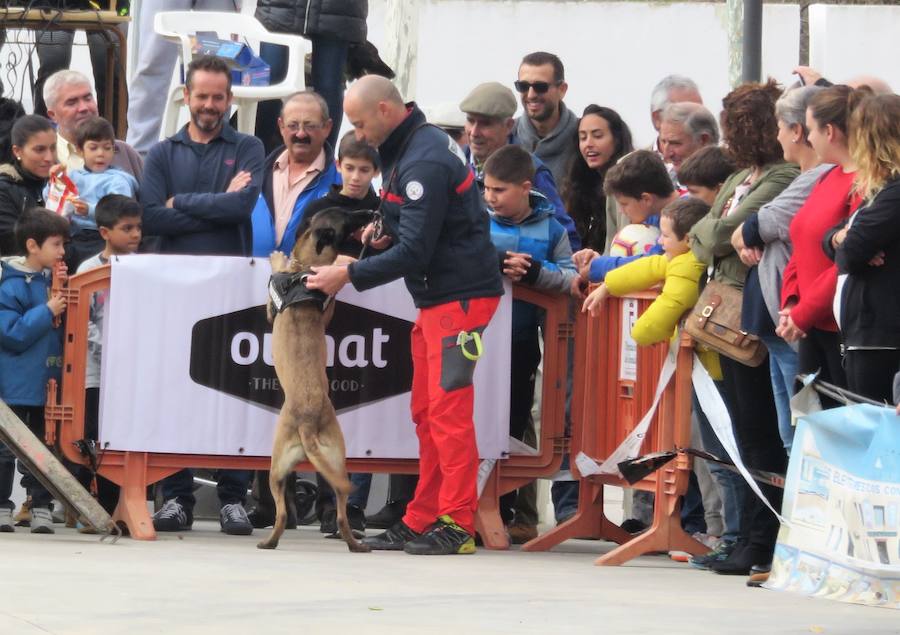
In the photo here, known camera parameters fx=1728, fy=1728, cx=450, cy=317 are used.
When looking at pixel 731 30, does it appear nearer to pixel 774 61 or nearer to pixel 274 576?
pixel 774 61

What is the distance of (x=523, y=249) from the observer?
8.62 m

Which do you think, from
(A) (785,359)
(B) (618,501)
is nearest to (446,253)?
(A) (785,359)

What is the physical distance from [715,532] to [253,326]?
8.06 feet

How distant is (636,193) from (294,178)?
187 cm

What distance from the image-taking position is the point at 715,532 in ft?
27.2

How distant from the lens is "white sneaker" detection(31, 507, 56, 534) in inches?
335

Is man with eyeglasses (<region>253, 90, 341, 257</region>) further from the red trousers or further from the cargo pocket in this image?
the cargo pocket

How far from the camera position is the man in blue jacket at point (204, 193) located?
878cm

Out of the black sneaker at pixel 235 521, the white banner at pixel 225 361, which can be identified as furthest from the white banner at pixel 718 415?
the black sneaker at pixel 235 521

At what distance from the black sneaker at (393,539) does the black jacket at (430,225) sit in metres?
1.09

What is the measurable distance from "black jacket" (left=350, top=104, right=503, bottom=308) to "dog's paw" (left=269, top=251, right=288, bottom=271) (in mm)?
509

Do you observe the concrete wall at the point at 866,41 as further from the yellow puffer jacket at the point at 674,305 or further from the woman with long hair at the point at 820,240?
the woman with long hair at the point at 820,240

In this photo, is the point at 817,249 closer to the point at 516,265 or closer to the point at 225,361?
the point at 516,265

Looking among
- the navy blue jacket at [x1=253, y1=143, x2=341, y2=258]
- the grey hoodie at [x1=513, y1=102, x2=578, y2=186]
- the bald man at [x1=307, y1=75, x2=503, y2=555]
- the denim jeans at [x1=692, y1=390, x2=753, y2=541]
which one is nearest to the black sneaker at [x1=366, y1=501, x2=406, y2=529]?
the bald man at [x1=307, y1=75, x2=503, y2=555]
